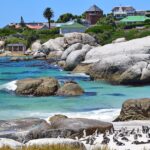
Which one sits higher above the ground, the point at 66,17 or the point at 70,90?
the point at 66,17

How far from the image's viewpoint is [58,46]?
2945 inches

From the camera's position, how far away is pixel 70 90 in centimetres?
2670

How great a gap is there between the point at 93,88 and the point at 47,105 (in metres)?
8.03

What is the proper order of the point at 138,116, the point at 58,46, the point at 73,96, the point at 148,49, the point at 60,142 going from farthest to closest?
the point at 58,46 < the point at 148,49 < the point at 73,96 < the point at 138,116 < the point at 60,142

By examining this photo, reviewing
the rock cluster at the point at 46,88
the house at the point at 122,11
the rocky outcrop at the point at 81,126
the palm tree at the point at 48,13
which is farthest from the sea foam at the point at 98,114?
the house at the point at 122,11

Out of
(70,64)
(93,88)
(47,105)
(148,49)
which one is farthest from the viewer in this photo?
(70,64)

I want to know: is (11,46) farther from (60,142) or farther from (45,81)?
(60,142)

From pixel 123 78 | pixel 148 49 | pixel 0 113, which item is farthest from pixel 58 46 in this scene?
pixel 0 113

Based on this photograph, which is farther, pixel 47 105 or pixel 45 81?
pixel 45 81

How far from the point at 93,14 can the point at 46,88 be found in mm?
116060

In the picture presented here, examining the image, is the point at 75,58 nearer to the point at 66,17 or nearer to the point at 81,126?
the point at 81,126

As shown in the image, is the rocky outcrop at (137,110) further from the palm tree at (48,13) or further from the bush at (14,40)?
the palm tree at (48,13)

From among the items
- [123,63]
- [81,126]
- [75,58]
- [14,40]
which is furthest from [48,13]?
[81,126]

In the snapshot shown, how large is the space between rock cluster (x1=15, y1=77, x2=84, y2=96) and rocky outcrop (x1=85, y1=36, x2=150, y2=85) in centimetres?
589
